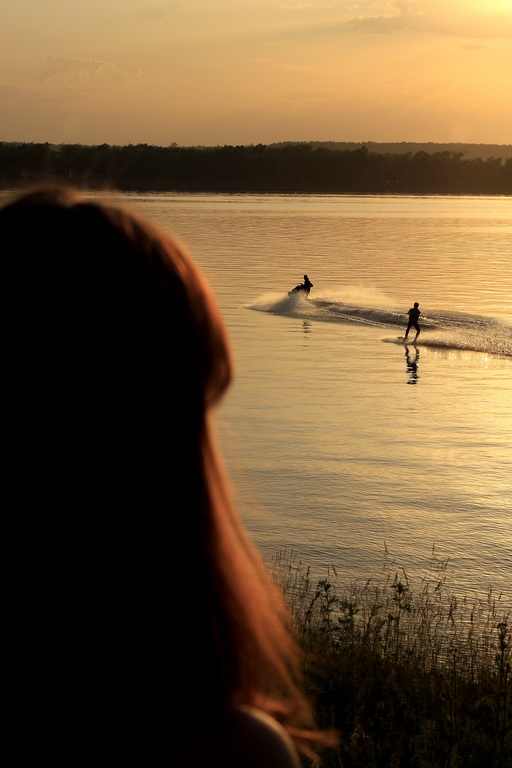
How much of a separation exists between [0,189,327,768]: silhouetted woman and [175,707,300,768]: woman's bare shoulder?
7 cm

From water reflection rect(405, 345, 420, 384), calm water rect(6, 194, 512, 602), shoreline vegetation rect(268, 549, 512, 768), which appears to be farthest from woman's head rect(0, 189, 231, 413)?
water reflection rect(405, 345, 420, 384)

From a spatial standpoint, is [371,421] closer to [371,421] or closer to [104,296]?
[371,421]

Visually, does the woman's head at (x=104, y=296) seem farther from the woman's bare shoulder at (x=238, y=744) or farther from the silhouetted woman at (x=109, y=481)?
the woman's bare shoulder at (x=238, y=744)

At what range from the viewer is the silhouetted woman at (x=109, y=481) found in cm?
141

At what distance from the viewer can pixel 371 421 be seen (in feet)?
84.6

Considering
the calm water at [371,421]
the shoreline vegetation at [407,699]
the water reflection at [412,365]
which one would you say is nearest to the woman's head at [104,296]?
the calm water at [371,421]

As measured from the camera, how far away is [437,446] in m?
23.8

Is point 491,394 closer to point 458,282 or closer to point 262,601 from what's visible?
point 262,601

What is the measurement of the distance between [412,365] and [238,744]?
3651 cm

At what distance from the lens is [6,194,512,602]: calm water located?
15.8 m

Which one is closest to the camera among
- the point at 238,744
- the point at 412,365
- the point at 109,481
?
the point at 238,744

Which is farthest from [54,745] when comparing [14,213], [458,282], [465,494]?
[458,282]

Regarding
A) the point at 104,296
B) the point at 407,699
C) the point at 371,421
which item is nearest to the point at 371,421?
the point at 371,421

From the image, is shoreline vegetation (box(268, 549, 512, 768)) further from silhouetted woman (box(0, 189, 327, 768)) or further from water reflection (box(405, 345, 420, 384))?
water reflection (box(405, 345, 420, 384))
